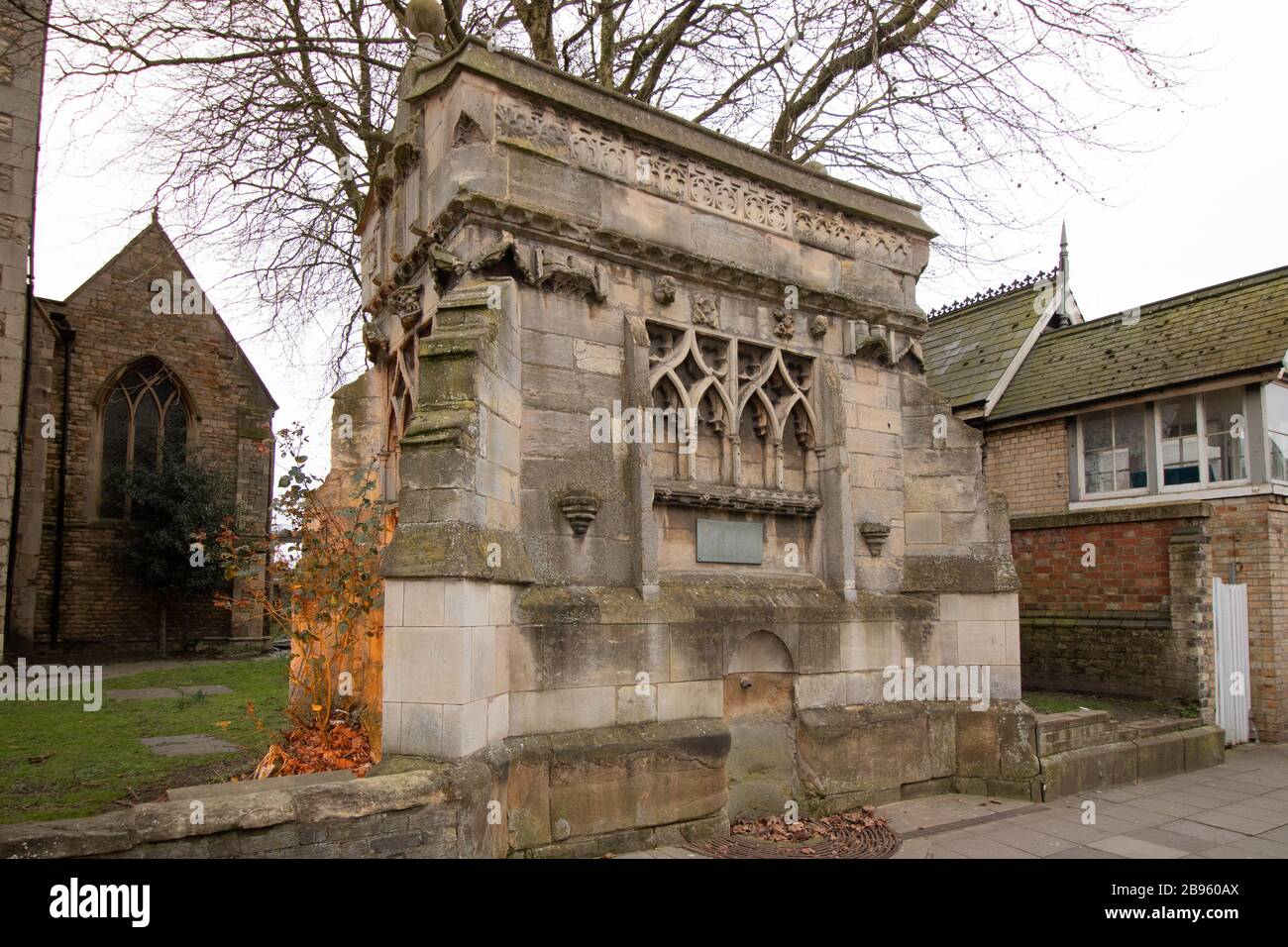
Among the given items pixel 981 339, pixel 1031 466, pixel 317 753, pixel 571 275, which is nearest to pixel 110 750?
pixel 317 753

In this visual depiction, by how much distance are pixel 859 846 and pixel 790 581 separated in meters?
2.14

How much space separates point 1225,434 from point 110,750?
45.5ft

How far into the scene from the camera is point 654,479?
659 cm

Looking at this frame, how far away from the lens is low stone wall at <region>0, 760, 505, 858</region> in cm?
374

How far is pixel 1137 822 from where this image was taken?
23.8 ft

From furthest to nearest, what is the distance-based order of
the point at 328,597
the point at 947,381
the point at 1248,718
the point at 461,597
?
1. the point at 947,381
2. the point at 1248,718
3. the point at 328,597
4. the point at 461,597

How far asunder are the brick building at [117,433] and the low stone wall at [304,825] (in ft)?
50.7

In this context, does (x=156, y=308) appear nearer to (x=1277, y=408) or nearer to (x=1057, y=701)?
(x=1057, y=701)

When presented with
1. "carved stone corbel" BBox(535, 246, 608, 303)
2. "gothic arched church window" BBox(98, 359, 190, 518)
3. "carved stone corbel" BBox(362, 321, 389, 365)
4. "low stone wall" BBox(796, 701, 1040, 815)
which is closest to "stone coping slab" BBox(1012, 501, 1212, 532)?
"low stone wall" BBox(796, 701, 1040, 815)

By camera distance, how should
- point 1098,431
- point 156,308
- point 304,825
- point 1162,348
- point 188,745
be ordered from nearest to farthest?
point 304,825 → point 188,745 → point 1162,348 → point 1098,431 → point 156,308

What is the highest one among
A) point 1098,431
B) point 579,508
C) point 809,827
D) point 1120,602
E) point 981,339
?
point 981,339

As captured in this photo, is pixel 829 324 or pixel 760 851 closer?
pixel 760 851
